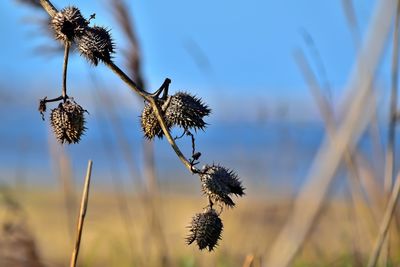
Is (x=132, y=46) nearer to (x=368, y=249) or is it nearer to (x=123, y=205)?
(x=123, y=205)

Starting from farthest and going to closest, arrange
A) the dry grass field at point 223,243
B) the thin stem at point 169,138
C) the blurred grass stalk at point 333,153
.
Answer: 1. the dry grass field at point 223,243
2. the blurred grass stalk at point 333,153
3. the thin stem at point 169,138

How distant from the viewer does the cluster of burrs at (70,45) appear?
123cm

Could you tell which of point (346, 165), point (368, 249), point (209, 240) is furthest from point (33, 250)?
point (209, 240)

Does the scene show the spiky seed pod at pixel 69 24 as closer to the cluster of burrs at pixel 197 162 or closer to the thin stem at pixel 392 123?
the cluster of burrs at pixel 197 162

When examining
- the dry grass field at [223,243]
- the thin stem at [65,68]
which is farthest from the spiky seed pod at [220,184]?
the dry grass field at [223,243]

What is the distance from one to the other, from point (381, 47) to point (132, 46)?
5.88 ft

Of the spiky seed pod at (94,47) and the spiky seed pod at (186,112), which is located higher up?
the spiky seed pod at (94,47)

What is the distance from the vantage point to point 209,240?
48.5 inches

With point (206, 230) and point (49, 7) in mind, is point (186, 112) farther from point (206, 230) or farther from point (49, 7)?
point (49, 7)

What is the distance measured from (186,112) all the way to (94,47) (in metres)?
0.16

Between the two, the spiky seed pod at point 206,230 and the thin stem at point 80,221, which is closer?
the spiky seed pod at point 206,230

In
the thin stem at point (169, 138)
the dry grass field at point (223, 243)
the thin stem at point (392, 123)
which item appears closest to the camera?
the thin stem at point (169, 138)

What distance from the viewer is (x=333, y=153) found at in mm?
1723

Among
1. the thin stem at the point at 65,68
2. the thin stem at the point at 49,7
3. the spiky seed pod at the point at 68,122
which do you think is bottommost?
the spiky seed pod at the point at 68,122
